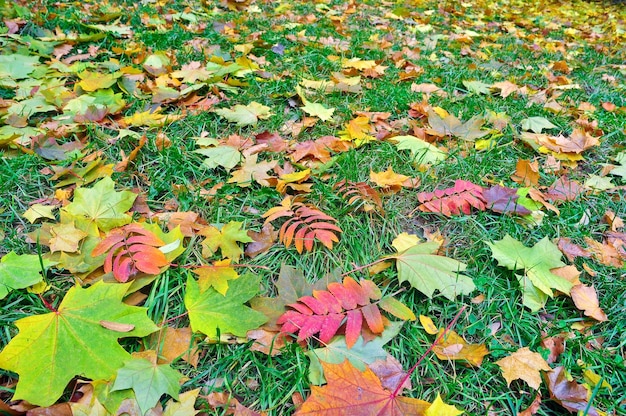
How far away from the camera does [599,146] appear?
2.34 m

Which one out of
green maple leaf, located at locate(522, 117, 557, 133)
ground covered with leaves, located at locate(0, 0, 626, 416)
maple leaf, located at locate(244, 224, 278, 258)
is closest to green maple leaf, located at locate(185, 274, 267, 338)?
ground covered with leaves, located at locate(0, 0, 626, 416)

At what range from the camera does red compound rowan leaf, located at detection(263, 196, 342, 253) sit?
153cm

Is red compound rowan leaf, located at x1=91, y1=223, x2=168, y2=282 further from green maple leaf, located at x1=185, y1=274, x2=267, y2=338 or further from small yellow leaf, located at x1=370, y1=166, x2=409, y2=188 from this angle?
small yellow leaf, located at x1=370, y1=166, x2=409, y2=188

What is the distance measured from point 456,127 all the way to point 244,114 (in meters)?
1.20

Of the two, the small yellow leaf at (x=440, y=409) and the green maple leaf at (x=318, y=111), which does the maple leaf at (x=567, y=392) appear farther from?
the green maple leaf at (x=318, y=111)

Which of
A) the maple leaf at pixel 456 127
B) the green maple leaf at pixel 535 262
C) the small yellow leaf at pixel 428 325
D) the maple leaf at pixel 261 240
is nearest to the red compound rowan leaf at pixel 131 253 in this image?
the maple leaf at pixel 261 240

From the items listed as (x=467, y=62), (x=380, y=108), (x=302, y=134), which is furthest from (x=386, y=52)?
(x=302, y=134)

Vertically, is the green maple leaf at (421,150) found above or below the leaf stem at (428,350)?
above

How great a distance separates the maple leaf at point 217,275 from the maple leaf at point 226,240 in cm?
9

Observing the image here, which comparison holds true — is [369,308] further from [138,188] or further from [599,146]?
[599,146]

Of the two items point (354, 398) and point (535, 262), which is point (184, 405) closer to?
point (354, 398)

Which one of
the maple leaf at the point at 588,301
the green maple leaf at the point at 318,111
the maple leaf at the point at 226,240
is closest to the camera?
the maple leaf at the point at 588,301

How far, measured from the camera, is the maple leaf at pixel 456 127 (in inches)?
89.1

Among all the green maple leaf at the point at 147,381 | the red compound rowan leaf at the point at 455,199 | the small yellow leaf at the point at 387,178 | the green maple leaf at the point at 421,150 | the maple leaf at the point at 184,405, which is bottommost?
the maple leaf at the point at 184,405
